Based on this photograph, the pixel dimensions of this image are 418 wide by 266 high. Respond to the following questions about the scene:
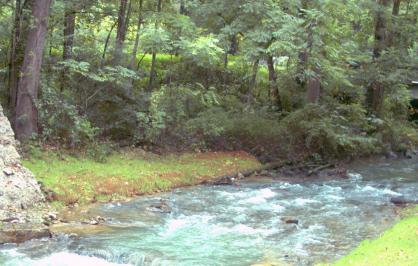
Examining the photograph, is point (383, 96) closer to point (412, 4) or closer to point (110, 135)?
point (412, 4)

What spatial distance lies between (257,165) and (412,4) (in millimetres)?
15672

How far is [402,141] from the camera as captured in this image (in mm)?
27719

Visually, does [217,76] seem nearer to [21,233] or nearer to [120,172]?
[120,172]

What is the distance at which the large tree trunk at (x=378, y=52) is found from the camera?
1038 inches

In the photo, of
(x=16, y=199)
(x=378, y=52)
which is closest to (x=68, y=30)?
(x=16, y=199)

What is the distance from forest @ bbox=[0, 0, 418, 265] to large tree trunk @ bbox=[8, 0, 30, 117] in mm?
46

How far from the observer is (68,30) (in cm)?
2050

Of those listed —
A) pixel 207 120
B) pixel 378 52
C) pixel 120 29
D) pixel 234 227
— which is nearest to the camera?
pixel 234 227

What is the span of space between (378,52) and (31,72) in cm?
1777

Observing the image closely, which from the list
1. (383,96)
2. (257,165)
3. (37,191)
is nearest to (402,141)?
(383,96)

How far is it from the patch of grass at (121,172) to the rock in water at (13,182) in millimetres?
599

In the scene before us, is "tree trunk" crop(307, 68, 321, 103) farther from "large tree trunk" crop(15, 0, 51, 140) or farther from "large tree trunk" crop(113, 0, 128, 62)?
"large tree trunk" crop(15, 0, 51, 140)

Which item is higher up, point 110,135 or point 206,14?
point 206,14

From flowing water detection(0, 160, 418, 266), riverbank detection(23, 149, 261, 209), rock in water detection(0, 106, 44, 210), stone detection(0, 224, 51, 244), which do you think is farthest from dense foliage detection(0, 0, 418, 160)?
stone detection(0, 224, 51, 244)
